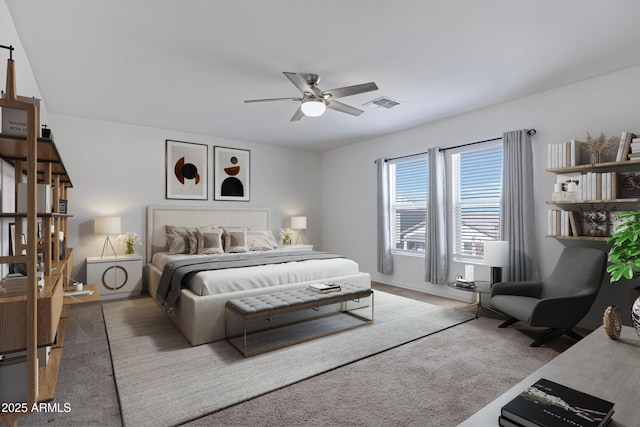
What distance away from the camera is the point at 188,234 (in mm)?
5230

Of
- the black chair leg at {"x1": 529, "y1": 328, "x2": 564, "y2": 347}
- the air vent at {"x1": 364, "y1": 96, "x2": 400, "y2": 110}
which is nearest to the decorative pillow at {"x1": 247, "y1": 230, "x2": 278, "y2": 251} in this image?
the air vent at {"x1": 364, "y1": 96, "x2": 400, "y2": 110}

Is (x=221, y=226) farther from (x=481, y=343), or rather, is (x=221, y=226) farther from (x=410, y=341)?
(x=481, y=343)

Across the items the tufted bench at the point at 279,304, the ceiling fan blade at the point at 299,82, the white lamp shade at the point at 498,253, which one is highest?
the ceiling fan blade at the point at 299,82

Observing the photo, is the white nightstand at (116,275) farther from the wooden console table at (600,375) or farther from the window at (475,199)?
the wooden console table at (600,375)

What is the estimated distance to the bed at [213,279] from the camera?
3186mm

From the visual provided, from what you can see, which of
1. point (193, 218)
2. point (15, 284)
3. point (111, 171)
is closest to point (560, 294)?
point (15, 284)

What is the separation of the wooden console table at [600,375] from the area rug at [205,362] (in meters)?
1.53

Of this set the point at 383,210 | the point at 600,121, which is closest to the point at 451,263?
the point at 383,210

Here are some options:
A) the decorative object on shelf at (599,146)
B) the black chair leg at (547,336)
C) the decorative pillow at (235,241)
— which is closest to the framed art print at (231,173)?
the decorative pillow at (235,241)

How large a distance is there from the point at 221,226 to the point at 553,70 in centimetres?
496

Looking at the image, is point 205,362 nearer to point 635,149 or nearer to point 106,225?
point 106,225

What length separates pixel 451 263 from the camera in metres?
4.93

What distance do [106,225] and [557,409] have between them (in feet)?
17.3

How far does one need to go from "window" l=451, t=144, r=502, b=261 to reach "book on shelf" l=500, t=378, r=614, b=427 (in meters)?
3.52
